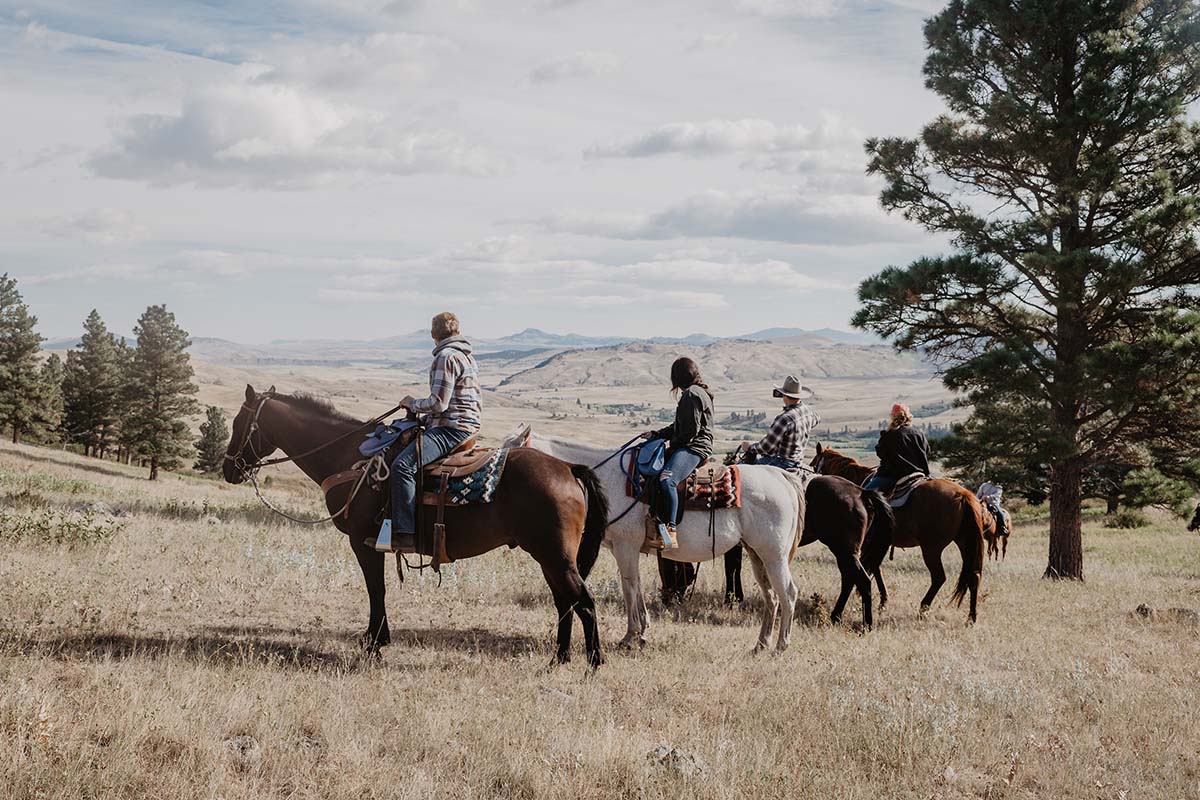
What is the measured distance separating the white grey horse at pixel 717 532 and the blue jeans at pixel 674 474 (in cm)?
33

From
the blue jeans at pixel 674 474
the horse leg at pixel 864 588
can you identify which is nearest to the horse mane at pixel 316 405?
the blue jeans at pixel 674 474

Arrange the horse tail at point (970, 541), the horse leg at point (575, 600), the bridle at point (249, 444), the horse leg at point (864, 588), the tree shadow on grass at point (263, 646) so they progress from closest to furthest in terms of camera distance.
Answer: the tree shadow on grass at point (263, 646) < the horse leg at point (575, 600) < the bridle at point (249, 444) < the horse leg at point (864, 588) < the horse tail at point (970, 541)

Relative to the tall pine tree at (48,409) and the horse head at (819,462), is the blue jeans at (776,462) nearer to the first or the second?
the horse head at (819,462)

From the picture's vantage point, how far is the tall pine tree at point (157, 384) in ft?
175

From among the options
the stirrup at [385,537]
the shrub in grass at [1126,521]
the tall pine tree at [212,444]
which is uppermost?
the stirrup at [385,537]

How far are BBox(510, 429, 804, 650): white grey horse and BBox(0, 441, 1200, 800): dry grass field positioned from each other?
1.54ft

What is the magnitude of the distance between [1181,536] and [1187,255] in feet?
59.9

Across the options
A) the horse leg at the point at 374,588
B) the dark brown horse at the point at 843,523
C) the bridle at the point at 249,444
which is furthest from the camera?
the dark brown horse at the point at 843,523

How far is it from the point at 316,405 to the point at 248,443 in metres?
0.90

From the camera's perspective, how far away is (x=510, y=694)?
7.24 meters

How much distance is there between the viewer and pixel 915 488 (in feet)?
41.1

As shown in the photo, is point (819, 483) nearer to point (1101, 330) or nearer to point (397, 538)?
point (397, 538)

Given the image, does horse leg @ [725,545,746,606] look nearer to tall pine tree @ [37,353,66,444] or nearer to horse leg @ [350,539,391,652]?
horse leg @ [350,539,391,652]

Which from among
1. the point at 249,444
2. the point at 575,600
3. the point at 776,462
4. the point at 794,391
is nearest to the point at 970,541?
the point at 776,462
